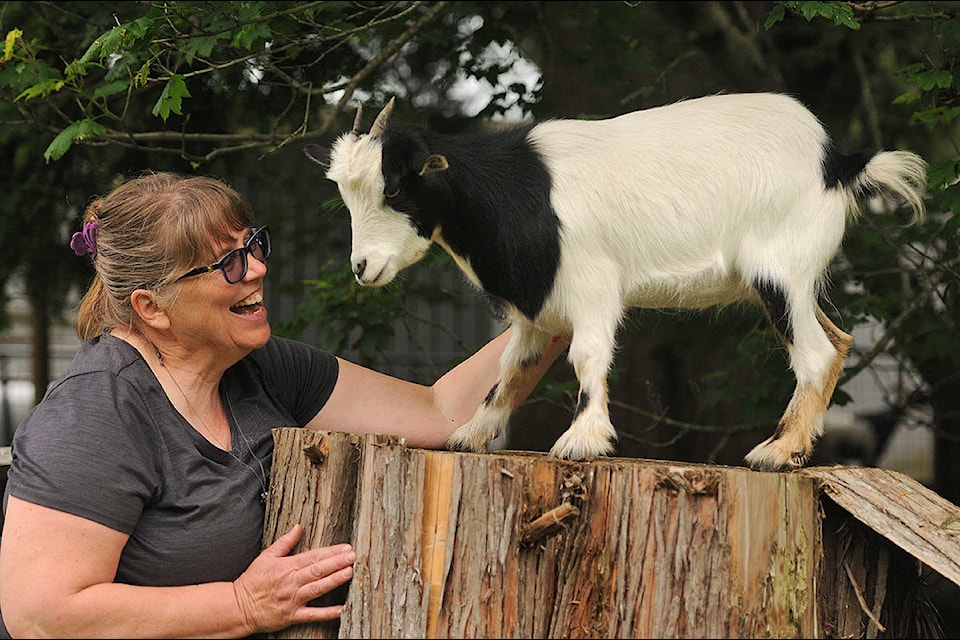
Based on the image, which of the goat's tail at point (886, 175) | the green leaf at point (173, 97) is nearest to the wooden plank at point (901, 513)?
the goat's tail at point (886, 175)

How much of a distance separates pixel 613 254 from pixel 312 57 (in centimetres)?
279

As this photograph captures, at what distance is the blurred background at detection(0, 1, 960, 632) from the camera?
3906mm

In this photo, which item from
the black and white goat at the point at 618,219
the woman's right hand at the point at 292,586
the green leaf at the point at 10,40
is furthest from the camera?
the green leaf at the point at 10,40

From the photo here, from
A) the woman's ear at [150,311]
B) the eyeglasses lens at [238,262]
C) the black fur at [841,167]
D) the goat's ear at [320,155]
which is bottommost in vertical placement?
the woman's ear at [150,311]

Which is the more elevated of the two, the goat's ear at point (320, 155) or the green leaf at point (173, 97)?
the goat's ear at point (320, 155)

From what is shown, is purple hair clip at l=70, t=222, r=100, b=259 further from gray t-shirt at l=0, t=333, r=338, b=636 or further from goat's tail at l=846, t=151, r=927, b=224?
goat's tail at l=846, t=151, r=927, b=224

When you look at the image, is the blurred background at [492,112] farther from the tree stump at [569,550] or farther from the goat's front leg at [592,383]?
the tree stump at [569,550]

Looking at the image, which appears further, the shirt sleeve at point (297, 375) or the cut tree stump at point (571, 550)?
the shirt sleeve at point (297, 375)

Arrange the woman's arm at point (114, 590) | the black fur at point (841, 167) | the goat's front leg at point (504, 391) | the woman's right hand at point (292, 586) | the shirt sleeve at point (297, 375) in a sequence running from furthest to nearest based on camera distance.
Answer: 1. the shirt sleeve at point (297, 375)
2. the goat's front leg at point (504, 391)
3. the black fur at point (841, 167)
4. the woman's right hand at point (292, 586)
5. the woman's arm at point (114, 590)

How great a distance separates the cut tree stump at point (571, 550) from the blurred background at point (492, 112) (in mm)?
1189

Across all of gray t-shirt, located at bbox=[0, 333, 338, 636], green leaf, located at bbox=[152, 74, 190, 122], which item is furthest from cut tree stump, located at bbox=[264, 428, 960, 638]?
green leaf, located at bbox=[152, 74, 190, 122]

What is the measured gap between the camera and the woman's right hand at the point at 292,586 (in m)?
2.56

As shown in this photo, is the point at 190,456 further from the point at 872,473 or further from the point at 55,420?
the point at 872,473

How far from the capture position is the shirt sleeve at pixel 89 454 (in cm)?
249
